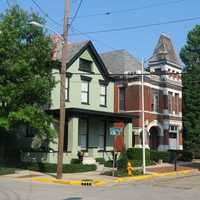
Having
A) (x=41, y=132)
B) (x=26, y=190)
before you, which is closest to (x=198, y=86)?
(x=41, y=132)

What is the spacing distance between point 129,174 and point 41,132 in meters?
5.87

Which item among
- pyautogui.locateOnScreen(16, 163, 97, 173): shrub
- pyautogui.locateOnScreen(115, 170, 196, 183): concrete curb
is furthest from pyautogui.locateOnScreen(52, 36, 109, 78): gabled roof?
pyautogui.locateOnScreen(115, 170, 196, 183): concrete curb

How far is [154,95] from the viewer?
41906 mm

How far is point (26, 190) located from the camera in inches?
727

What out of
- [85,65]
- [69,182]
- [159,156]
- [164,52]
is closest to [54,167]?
[69,182]

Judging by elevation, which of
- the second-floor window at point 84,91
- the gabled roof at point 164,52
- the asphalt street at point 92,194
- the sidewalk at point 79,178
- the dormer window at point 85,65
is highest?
the gabled roof at point 164,52

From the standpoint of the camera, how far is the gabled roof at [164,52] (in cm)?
4460

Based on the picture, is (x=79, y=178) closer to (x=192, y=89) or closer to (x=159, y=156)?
(x=159, y=156)

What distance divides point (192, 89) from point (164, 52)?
621 cm

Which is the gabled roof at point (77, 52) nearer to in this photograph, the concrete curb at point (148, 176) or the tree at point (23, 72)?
the tree at point (23, 72)

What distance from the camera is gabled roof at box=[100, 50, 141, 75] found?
42.7 meters

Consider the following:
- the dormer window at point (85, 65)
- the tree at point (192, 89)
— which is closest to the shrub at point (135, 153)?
A: the dormer window at point (85, 65)

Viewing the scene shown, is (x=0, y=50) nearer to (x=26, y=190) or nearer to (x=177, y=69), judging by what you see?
(x=26, y=190)

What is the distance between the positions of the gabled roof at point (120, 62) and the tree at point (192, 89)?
6.84 meters
